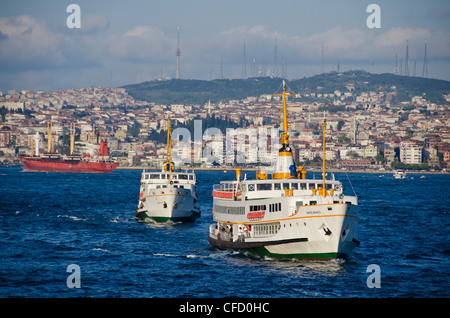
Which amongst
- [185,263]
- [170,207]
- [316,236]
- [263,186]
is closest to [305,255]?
[316,236]

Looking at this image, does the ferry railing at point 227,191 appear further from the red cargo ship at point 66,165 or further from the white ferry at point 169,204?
the red cargo ship at point 66,165

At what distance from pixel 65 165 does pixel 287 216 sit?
16557 centimetres

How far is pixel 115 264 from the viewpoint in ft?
122

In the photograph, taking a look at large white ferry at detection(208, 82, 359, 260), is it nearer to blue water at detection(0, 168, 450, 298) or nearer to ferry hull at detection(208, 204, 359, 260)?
ferry hull at detection(208, 204, 359, 260)

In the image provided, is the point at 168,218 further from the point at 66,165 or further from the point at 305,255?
the point at 66,165

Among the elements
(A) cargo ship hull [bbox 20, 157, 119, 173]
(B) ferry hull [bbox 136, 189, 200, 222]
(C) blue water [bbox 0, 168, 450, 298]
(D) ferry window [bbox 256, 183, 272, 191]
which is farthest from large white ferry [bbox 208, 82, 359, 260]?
(A) cargo ship hull [bbox 20, 157, 119, 173]

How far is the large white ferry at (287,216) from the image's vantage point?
111ft

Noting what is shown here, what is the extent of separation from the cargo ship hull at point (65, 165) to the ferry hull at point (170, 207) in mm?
135069

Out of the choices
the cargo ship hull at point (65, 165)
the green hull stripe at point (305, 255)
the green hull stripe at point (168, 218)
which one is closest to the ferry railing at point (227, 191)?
the green hull stripe at point (305, 255)

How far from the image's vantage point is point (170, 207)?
56094 millimetres

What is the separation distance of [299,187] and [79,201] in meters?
48.1

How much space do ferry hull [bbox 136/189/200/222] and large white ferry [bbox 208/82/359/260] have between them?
15.4m

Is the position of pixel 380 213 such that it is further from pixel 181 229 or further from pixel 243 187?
pixel 243 187
